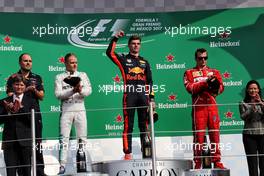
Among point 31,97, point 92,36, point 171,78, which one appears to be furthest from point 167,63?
point 31,97

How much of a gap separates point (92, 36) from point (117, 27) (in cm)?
22

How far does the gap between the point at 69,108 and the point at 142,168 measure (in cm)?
135

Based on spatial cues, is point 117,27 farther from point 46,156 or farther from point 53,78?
point 46,156

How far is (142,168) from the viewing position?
516 centimetres

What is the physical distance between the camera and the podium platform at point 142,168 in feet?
16.9

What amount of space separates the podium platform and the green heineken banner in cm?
117

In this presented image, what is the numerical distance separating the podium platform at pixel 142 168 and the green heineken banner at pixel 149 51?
117 centimetres

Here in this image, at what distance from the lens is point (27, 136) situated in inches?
227

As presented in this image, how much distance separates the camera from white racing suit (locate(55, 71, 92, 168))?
6230 mm
